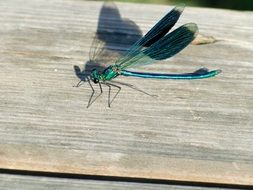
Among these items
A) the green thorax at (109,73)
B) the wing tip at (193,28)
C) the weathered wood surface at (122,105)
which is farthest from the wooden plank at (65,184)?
the wing tip at (193,28)

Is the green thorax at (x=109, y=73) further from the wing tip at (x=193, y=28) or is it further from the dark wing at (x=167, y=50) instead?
the wing tip at (x=193, y=28)

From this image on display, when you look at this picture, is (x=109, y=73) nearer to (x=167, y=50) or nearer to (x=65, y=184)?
(x=167, y=50)

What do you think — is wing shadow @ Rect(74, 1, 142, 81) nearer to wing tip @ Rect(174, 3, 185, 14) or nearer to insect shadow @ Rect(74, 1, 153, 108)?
insect shadow @ Rect(74, 1, 153, 108)

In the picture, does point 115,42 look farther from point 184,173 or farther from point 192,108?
point 184,173

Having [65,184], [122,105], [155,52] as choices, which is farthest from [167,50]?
[65,184]

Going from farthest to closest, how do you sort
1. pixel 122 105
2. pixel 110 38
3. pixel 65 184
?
pixel 110 38, pixel 122 105, pixel 65 184

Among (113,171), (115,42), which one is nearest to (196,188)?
(113,171)

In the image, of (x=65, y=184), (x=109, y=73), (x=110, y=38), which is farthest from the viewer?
(x=110, y=38)

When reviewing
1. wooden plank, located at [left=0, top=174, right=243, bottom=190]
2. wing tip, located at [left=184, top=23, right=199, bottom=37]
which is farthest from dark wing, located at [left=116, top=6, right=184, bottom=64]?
wooden plank, located at [left=0, top=174, right=243, bottom=190]
